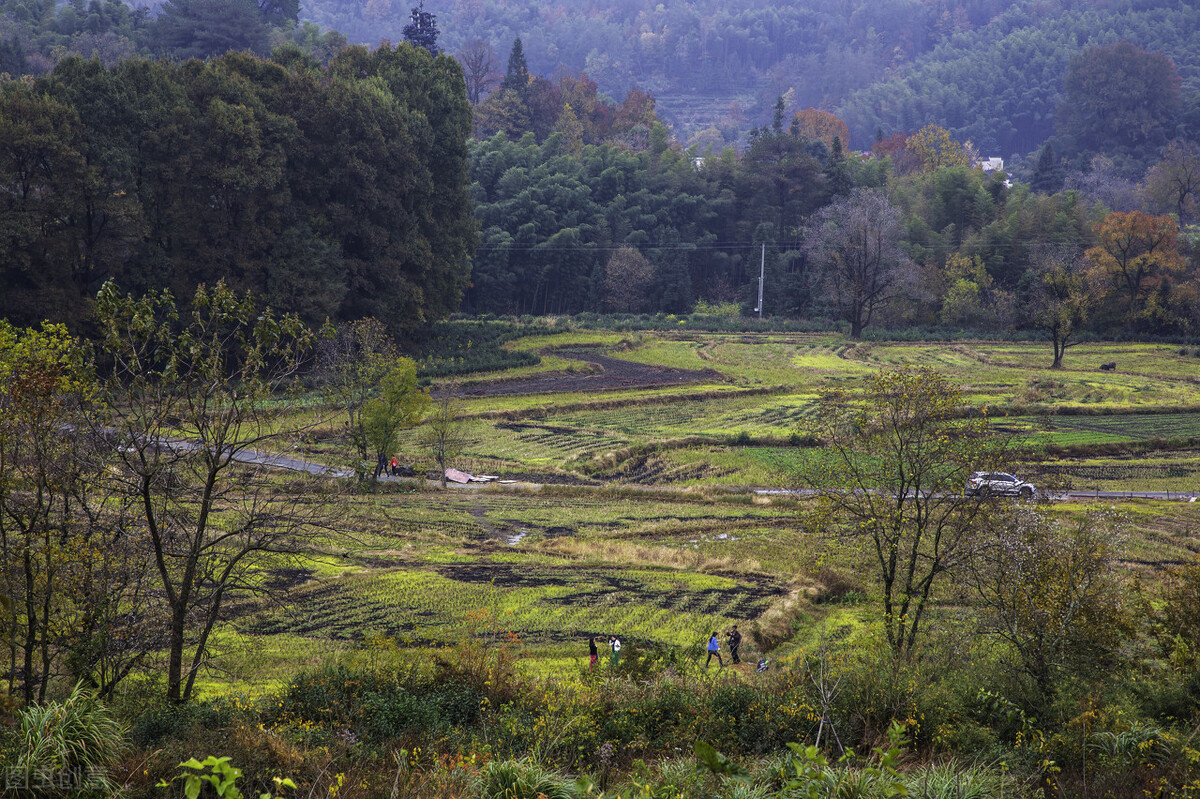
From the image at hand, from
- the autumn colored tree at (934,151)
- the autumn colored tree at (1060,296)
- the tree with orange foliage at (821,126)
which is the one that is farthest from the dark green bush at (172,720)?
the tree with orange foliage at (821,126)

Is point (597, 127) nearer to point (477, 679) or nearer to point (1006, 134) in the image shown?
point (1006, 134)

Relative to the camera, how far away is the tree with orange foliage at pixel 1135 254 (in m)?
75.2

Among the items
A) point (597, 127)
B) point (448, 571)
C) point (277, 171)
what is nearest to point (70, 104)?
point (277, 171)

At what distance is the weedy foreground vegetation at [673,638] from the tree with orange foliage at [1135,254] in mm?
37174

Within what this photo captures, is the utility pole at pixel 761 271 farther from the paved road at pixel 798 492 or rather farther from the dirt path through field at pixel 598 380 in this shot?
the paved road at pixel 798 492

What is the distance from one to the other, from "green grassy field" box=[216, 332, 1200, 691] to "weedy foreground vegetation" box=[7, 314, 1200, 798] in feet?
0.53

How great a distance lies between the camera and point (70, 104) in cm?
4450

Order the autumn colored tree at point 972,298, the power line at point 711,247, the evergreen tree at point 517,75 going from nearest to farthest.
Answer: the autumn colored tree at point 972,298 → the power line at point 711,247 → the evergreen tree at point 517,75

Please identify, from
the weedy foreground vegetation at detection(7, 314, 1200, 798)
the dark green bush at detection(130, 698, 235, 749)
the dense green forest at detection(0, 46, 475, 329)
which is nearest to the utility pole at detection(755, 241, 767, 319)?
the dense green forest at detection(0, 46, 475, 329)

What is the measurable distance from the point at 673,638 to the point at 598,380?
125 feet

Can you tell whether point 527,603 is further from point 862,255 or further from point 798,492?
Result: point 862,255

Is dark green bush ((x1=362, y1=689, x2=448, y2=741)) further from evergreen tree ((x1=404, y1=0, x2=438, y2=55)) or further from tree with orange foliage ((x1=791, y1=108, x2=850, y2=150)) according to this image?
tree with orange foliage ((x1=791, y1=108, x2=850, y2=150))

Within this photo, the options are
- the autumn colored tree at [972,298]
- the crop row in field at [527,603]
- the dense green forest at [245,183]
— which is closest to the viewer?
the crop row in field at [527,603]

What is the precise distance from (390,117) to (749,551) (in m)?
40.7
